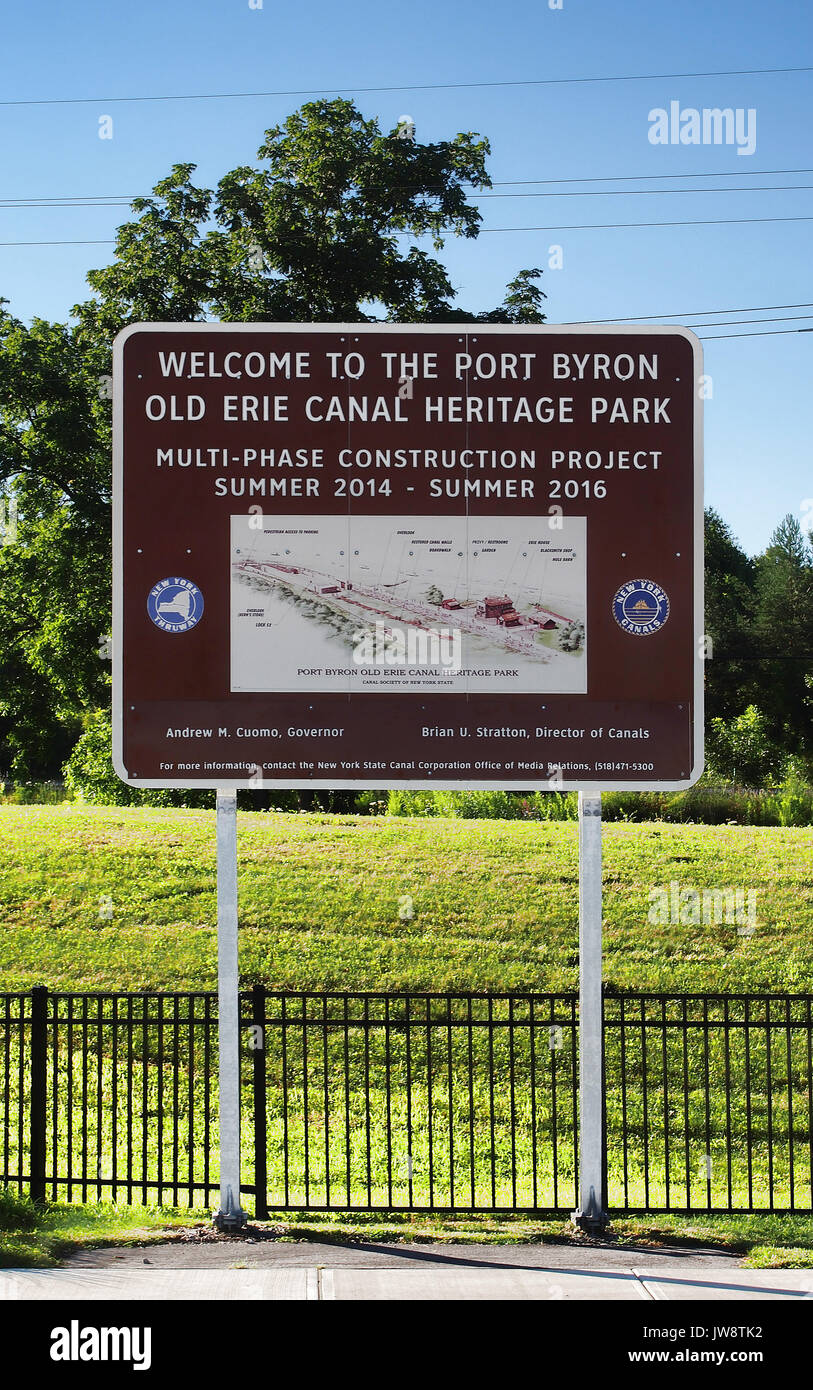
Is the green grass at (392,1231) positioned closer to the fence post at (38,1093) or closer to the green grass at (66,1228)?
the green grass at (66,1228)

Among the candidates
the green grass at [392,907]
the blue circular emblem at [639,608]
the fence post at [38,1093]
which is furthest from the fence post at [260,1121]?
the green grass at [392,907]

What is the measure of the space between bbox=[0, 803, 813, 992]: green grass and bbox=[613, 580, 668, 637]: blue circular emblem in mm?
5324

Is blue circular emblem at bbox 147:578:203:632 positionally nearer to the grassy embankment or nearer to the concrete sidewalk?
the concrete sidewalk

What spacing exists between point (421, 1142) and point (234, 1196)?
3.19m

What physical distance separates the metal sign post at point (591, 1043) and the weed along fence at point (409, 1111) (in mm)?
250

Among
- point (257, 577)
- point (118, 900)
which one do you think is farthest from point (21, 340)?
point (257, 577)

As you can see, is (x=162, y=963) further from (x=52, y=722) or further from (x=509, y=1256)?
(x=52, y=722)

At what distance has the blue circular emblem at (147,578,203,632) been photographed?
22.3 ft

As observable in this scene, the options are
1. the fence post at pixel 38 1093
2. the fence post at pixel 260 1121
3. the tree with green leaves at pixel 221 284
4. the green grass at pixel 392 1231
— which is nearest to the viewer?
the green grass at pixel 392 1231

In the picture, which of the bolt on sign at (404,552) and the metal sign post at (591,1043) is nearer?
the metal sign post at (591,1043)

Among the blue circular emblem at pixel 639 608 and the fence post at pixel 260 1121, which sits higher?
the blue circular emblem at pixel 639 608

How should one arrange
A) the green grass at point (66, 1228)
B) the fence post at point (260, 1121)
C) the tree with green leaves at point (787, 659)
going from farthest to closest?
the tree with green leaves at point (787, 659), the fence post at point (260, 1121), the green grass at point (66, 1228)

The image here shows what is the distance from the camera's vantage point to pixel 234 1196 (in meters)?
6.52

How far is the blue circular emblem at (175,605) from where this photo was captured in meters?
6.80
